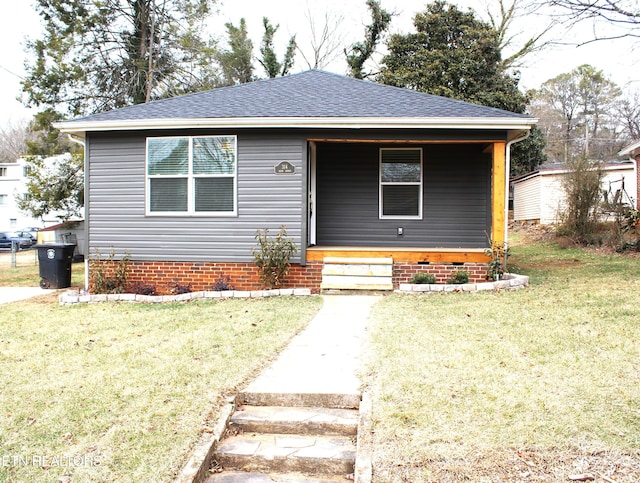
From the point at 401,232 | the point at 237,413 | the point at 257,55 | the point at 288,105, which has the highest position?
the point at 257,55

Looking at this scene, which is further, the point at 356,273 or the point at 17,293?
the point at 17,293

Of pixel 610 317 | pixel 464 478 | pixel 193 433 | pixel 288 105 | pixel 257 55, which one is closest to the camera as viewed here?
pixel 464 478

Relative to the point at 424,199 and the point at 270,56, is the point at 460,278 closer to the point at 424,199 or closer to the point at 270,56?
the point at 424,199

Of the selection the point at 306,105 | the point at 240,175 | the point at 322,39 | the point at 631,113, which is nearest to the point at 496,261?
the point at 306,105

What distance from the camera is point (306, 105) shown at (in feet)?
31.7

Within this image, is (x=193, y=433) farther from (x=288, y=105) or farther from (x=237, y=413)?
(x=288, y=105)

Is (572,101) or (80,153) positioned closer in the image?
(80,153)

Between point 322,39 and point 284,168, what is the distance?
21.5 m

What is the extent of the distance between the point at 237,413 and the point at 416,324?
2910 mm

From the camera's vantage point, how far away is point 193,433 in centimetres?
327

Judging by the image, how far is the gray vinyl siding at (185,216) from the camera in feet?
30.2

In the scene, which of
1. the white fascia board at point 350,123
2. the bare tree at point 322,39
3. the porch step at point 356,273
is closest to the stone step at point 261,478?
the porch step at point 356,273

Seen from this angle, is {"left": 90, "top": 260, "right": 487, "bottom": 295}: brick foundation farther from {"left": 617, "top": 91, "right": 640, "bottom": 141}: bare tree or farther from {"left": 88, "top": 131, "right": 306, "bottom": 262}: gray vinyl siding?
{"left": 617, "top": 91, "right": 640, "bottom": 141}: bare tree

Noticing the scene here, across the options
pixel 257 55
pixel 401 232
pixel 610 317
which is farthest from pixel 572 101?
pixel 610 317
